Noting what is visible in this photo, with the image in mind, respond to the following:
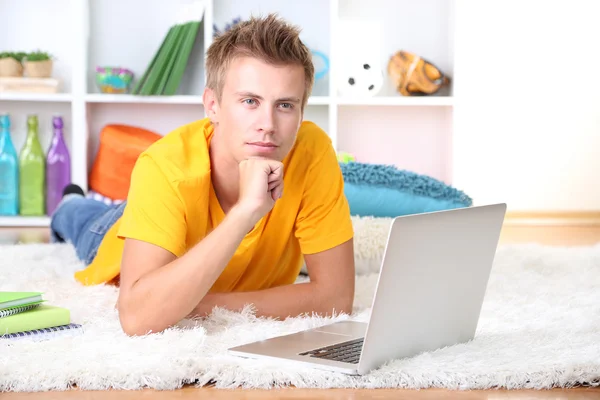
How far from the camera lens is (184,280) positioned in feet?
4.31

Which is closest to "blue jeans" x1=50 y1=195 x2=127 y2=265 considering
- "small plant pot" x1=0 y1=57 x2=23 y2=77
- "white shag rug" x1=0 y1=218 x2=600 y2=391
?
"white shag rug" x1=0 y1=218 x2=600 y2=391

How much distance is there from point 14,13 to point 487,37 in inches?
80.1

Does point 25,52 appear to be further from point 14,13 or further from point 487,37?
point 487,37

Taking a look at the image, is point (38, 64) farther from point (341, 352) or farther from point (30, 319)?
point (341, 352)

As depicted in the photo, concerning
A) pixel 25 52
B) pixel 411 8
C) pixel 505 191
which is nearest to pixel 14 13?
pixel 25 52

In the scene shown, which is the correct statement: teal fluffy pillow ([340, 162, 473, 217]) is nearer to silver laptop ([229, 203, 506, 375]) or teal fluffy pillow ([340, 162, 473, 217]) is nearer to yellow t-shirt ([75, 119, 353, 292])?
yellow t-shirt ([75, 119, 353, 292])

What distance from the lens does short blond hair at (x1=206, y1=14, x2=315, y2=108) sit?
140 cm

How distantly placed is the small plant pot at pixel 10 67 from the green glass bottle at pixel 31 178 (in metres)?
0.23

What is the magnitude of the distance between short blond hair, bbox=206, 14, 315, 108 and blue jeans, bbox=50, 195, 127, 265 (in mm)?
747

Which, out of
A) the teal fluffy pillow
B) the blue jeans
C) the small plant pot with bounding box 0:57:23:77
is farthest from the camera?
the small plant pot with bounding box 0:57:23:77

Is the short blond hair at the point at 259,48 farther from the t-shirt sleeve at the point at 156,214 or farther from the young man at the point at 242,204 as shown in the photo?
the t-shirt sleeve at the point at 156,214

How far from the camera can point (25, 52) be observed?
354cm

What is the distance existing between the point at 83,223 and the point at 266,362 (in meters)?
1.38

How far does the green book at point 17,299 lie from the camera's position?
4.46 ft
